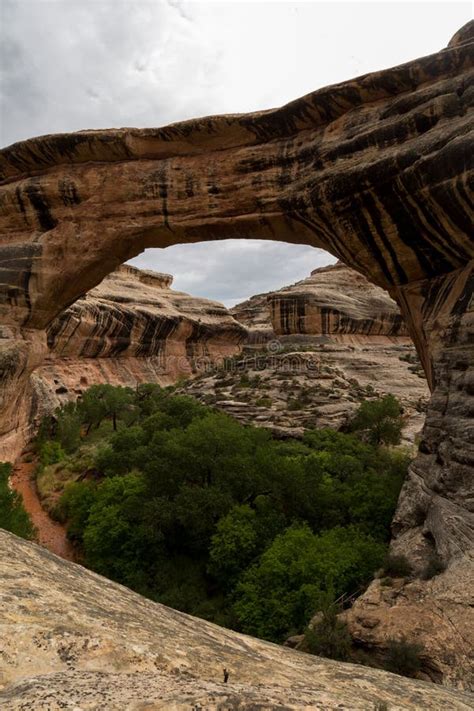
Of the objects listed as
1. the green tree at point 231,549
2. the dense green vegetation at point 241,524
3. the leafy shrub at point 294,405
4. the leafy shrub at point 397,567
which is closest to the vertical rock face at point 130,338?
the dense green vegetation at point 241,524

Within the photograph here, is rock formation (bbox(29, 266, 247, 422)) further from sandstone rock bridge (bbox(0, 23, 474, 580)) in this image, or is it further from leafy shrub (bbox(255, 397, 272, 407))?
sandstone rock bridge (bbox(0, 23, 474, 580))

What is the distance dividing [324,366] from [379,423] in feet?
39.5

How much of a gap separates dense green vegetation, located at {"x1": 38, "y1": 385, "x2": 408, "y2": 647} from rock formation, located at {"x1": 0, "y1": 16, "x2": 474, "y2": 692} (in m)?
2.41

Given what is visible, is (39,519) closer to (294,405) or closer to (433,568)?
(294,405)

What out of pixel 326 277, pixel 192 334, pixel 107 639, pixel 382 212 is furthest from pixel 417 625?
pixel 192 334

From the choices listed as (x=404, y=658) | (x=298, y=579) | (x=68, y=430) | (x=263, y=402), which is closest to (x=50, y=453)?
(x=68, y=430)

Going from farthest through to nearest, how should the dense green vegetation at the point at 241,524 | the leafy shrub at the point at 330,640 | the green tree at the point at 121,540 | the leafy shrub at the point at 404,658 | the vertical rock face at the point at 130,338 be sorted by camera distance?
the vertical rock face at the point at 130,338
the green tree at the point at 121,540
the dense green vegetation at the point at 241,524
the leafy shrub at the point at 330,640
the leafy shrub at the point at 404,658

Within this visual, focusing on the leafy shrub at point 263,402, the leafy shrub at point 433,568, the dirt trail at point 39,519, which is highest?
the leafy shrub at point 263,402

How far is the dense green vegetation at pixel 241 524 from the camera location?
9867mm

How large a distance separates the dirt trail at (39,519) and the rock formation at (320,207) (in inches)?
166

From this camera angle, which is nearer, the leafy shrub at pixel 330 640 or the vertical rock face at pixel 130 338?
the leafy shrub at pixel 330 640

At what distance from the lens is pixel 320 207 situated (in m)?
11.9

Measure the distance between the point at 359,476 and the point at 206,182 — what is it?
12.3 metres

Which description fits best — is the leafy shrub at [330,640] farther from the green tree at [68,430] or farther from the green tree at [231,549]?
the green tree at [68,430]
